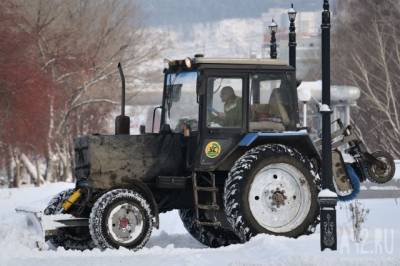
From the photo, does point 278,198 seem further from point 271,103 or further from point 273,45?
point 273,45

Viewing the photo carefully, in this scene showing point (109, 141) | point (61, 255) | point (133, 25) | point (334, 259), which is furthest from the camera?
point (133, 25)

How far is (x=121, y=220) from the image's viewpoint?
1513 cm

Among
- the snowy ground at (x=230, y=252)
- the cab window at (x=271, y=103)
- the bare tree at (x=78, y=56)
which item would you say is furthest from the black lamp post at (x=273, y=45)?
the bare tree at (x=78, y=56)

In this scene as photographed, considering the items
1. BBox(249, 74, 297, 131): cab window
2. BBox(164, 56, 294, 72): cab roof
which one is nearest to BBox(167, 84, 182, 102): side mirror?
BBox(164, 56, 294, 72): cab roof

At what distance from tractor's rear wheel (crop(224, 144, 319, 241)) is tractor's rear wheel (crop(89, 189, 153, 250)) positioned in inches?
45.5

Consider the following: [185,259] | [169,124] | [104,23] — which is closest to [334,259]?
[185,259]

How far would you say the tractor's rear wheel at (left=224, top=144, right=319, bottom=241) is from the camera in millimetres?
15163

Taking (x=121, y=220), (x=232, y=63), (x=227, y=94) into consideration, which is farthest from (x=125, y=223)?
(x=232, y=63)

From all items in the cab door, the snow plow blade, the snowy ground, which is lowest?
the snowy ground

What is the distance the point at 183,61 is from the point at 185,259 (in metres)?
4.05

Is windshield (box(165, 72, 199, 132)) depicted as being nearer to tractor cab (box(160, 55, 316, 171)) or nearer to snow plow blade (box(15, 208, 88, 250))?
tractor cab (box(160, 55, 316, 171))

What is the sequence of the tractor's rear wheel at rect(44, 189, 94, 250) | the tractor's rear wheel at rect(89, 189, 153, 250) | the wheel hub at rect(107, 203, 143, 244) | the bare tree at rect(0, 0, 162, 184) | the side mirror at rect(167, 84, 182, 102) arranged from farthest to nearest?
the bare tree at rect(0, 0, 162, 184), the side mirror at rect(167, 84, 182, 102), the tractor's rear wheel at rect(44, 189, 94, 250), the wheel hub at rect(107, 203, 143, 244), the tractor's rear wheel at rect(89, 189, 153, 250)

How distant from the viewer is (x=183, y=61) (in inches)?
633

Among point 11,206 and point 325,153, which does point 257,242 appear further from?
point 11,206
